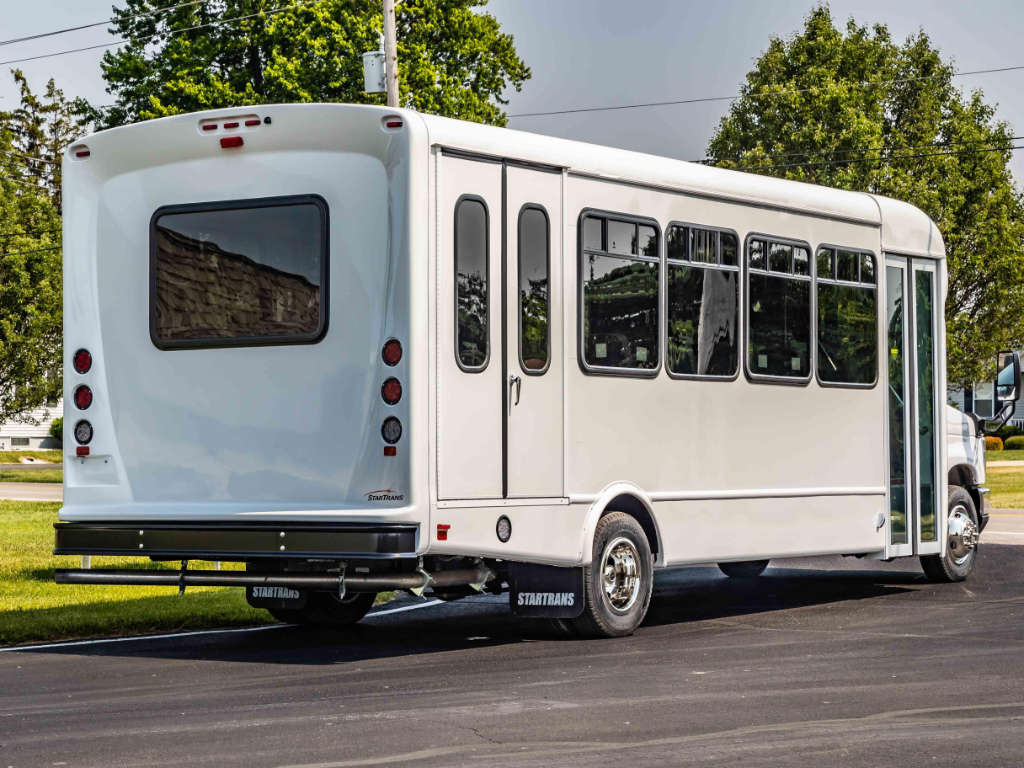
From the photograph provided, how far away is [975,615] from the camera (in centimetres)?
1296

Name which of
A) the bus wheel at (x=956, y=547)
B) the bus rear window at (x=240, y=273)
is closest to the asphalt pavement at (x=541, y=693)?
the bus wheel at (x=956, y=547)

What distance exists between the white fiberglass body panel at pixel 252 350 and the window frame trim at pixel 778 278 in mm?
3458

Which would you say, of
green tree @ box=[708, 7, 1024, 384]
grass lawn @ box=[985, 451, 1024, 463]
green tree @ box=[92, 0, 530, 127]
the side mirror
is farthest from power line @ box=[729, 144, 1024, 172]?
the side mirror

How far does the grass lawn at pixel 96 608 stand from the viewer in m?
12.6

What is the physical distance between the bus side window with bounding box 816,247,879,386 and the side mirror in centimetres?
219

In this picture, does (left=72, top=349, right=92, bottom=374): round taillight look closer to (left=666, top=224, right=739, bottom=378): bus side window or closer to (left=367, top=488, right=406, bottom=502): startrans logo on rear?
(left=367, top=488, right=406, bottom=502): startrans logo on rear

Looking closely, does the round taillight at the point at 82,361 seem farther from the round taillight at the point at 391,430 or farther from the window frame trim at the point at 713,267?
the window frame trim at the point at 713,267

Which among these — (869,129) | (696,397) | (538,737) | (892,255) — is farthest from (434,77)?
(538,737)

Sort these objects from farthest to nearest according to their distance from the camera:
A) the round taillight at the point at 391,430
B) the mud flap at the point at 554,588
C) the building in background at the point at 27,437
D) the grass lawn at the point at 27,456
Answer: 1. the building in background at the point at 27,437
2. the grass lawn at the point at 27,456
3. the mud flap at the point at 554,588
4. the round taillight at the point at 391,430

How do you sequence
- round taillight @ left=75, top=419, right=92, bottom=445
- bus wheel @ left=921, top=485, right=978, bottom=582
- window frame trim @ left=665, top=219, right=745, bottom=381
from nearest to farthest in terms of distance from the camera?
round taillight @ left=75, top=419, right=92, bottom=445, window frame trim @ left=665, top=219, right=745, bottom=381, bus wheel @ left=921, top=485, right=978, bottom=582

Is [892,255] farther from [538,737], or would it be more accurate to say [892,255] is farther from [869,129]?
[869,129]

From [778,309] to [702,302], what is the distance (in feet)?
3.28

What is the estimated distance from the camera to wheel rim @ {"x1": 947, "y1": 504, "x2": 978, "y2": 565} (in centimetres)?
1562

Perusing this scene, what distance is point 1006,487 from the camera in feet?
117
